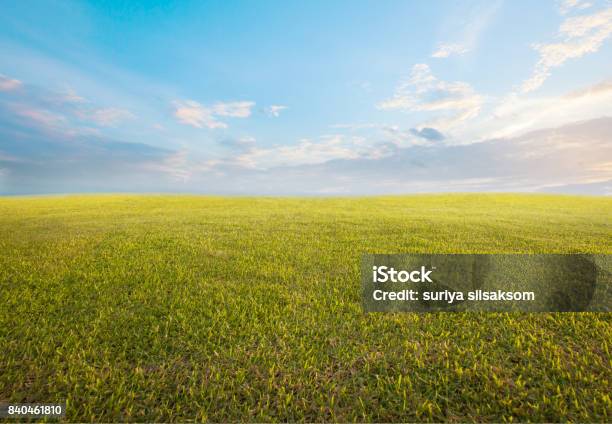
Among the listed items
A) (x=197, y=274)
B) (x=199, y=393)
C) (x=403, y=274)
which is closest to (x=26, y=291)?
(x=197, y=274)

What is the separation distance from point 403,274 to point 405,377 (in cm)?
397

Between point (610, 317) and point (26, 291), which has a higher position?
point (26, 291)

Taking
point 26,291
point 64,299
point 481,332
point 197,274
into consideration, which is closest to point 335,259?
point 197,274

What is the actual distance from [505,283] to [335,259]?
4514 millimetres

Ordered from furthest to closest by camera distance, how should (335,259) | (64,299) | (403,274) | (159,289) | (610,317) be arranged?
(335,259), (403,274), (159,289), (64,299), (610,317)

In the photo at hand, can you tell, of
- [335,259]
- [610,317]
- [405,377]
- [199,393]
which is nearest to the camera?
[199,393]

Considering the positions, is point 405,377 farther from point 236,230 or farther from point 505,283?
point 236,230

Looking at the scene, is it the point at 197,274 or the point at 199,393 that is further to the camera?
the point at 197,274

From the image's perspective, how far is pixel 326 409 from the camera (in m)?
3.29

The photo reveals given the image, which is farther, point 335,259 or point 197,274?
point 335,259

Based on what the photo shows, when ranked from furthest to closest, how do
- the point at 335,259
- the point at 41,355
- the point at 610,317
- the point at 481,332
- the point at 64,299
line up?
the point at 335,259, the point at 64,299, the point at 610,317, the point at 481,332, the point at 41,355

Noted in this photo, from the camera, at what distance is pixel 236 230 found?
47.2 ft

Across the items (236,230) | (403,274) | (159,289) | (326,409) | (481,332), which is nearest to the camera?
(326,409)

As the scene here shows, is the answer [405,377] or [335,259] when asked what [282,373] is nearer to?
[405,377]
